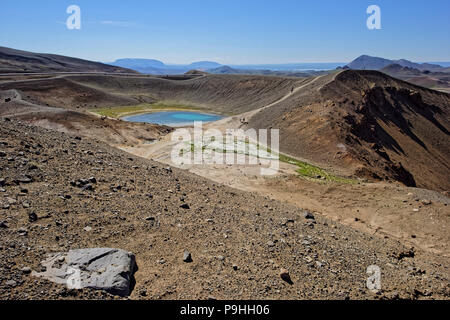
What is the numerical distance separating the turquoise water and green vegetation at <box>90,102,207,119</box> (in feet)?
7.97

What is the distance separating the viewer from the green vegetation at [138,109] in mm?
61737

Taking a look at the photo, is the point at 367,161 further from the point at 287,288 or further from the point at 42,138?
the point at 42,138

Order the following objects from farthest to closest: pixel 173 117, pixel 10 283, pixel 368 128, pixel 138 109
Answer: pixel 138 109
pixel 173 117
pixel 368 128
pixel 10 283

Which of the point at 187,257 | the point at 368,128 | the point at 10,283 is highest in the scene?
the point at 368,128

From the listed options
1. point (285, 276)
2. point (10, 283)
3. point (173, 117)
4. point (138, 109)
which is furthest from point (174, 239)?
point (138, 109)

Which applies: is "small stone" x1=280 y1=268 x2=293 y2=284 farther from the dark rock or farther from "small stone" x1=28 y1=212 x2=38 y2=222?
"small stone" x1=28 y1=212 x2=38 y2=222

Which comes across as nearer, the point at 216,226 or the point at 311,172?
the point at 216,226

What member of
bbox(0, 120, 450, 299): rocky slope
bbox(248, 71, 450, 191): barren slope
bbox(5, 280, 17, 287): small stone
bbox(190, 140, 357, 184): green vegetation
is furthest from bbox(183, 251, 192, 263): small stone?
bbox(248, 71, 450, 191): barren slope

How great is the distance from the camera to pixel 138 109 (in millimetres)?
69125

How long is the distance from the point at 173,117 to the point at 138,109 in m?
10.5

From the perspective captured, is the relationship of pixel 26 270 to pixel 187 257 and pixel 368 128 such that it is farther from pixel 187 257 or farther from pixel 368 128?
pixel 368 128

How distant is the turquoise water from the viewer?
2312 inches
